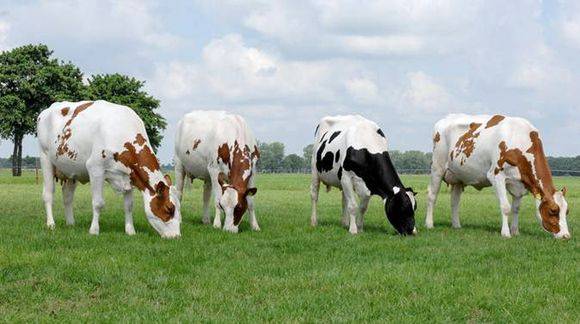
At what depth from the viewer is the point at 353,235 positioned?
13648 millimetres

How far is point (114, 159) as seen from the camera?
13.2 metres

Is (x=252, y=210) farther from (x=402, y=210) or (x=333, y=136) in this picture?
(x=402, y=210)

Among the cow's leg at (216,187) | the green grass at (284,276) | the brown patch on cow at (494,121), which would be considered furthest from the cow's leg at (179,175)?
the brown patch on cow at (494,121)

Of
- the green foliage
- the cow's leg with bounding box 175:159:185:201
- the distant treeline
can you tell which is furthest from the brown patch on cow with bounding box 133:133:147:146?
the distant treeline

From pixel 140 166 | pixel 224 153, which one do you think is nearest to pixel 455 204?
pixel 224 153

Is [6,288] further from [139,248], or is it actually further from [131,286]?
[139,248]

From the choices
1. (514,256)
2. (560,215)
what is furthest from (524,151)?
(514,256)

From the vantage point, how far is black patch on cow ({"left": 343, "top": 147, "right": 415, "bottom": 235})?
45.0 feet

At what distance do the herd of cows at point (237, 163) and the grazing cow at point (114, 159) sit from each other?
0.8 inches

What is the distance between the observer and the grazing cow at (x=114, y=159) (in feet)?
42.6

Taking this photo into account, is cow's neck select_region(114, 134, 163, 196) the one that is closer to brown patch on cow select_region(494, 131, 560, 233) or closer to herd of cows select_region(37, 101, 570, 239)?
herd of cows select_region(37, 101, 570, 239)

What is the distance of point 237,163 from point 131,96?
52.0 m

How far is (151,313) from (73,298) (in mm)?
1301

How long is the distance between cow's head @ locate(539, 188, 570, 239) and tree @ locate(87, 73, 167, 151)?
169ft
